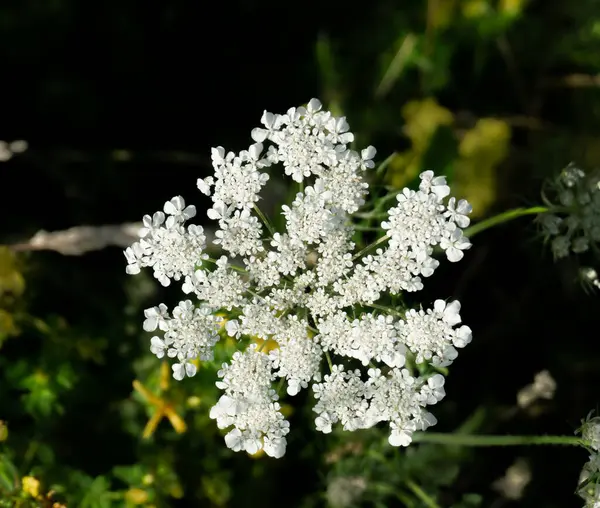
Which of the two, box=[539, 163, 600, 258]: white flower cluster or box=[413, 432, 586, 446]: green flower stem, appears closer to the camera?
box=[413, 432, 586, 446]: green flower stem

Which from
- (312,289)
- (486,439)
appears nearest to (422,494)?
(486,439)

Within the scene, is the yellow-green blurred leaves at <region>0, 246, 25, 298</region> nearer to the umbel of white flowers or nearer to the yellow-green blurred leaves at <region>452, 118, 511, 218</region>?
the umbel of white flowers

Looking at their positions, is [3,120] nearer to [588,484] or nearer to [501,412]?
[501,412]

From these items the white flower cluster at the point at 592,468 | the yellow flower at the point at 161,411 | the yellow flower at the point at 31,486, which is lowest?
the white flower cluster at the point at 592,468

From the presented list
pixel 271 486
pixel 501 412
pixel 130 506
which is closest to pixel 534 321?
pixel 501 412

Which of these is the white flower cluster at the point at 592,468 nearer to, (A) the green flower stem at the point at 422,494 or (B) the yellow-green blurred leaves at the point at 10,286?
(A) the green flower stem at the point at 422,494

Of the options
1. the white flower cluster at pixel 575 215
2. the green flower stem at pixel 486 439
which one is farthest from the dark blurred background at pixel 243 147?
the white flower cluster at pixel 575 215

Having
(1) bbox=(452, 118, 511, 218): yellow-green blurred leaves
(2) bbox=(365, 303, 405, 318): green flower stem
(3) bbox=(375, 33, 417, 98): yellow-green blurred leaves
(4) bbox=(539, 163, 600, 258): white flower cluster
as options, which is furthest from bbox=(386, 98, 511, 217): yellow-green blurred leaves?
(2) bbox=(365, 303, 405, 318): green flower stem
